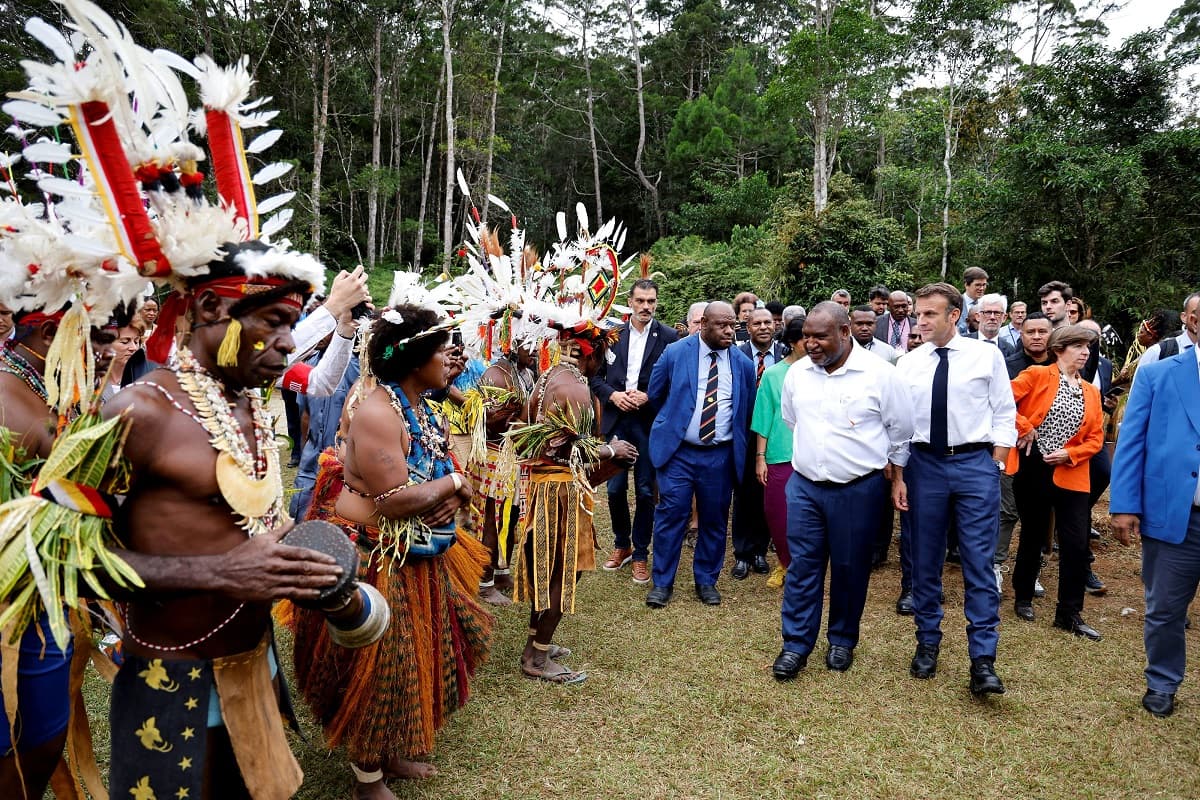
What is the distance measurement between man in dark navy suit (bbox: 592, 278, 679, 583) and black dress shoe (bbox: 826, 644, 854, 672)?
6.28 feet

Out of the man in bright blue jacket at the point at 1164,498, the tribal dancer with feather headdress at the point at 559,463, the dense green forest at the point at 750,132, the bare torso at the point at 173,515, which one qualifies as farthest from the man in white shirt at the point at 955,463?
the dense green forest at the point at 750,132

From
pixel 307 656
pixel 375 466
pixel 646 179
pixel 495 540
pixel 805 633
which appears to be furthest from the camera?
pixel 646 179

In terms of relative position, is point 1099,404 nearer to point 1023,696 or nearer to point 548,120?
point 1023,696

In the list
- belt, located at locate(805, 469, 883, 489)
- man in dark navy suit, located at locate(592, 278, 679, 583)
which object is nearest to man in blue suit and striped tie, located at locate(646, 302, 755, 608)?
man in dark navy suit, located at locate(592, 278, 679, 583)

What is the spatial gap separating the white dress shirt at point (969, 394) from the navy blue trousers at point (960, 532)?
0.13m

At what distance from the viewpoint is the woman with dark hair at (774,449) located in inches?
229

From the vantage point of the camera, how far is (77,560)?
1746 mm

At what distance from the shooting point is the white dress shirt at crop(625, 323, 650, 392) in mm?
6950

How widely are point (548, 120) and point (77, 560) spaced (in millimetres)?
37966

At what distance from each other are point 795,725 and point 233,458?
126 inches

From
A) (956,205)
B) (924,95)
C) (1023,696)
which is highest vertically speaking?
Answer: (924,95)

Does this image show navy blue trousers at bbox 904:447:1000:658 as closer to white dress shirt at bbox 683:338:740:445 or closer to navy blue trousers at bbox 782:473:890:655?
navy blue trousers at bbox 782:473:890:655

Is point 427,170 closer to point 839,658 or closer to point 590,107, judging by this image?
point 590,107

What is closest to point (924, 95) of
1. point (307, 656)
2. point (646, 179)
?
point (646, 179)
